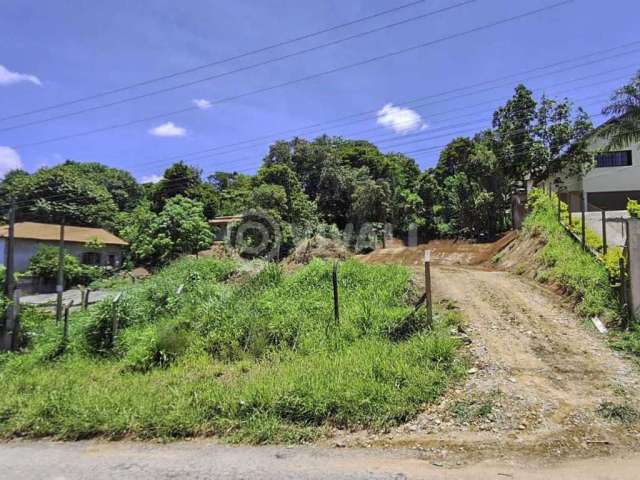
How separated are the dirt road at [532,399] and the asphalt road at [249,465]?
24 centimetres

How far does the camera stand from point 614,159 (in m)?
26.2

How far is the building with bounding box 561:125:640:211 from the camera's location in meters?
25.5

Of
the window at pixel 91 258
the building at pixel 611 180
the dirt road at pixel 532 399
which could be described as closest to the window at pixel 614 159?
the building at pixel 611 180

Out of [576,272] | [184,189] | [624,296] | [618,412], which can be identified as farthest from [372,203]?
[618,412]

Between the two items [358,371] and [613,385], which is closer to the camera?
[613,385]

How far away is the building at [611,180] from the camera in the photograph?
25.5 meters

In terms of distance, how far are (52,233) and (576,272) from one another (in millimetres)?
34900

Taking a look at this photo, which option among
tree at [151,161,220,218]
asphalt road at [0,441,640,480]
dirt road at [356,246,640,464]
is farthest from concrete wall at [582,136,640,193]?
tree at [151,161,220,218]

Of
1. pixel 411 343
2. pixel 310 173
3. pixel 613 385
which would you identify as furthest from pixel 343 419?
pixel 310 173

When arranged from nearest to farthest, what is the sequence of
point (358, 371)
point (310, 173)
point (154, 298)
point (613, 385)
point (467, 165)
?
point (613, 385), point (358, 371), point (154, 298), point (467, 165), point (310, 173)

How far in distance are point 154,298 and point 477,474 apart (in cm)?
901

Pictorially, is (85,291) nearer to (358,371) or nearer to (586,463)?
(358,371)

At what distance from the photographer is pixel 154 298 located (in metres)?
10.8

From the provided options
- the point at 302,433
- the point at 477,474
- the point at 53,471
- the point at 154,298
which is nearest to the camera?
the point at 477,474
